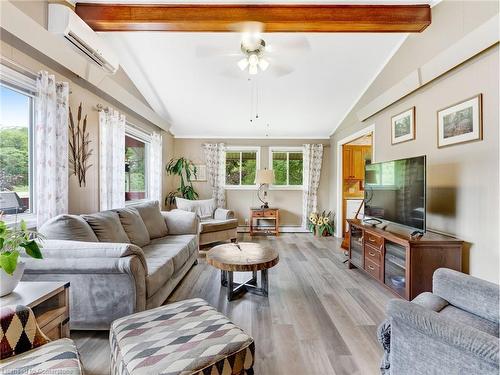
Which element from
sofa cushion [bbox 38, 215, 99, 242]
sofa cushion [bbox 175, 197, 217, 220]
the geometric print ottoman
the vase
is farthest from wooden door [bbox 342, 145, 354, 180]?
the vase

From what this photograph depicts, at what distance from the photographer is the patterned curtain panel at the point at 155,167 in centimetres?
460

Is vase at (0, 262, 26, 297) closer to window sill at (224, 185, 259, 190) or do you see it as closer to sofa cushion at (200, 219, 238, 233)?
sofa cushion at (200, 219, 238, 233)

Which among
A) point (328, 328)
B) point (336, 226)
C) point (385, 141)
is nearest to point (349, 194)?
point (336, 226)

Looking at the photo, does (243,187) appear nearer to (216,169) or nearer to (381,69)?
(216,169)

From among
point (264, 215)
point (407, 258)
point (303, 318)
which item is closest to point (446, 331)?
point (303, 318)

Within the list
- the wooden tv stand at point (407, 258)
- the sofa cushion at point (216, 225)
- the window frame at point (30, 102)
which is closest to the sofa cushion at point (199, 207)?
the sofa cushion at point (216, 225)

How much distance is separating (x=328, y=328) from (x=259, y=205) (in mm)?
3851

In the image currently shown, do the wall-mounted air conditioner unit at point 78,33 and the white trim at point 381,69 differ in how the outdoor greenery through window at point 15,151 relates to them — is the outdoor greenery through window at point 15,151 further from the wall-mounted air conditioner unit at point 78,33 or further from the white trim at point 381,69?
the white trim at point 381,69

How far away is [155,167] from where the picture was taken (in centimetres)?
462

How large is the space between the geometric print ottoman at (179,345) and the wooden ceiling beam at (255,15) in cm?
253

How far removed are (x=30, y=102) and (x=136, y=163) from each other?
2186 mm

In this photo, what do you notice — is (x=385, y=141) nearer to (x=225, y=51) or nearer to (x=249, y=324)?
(x=225, y=51)

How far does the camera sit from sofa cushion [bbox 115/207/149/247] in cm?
265

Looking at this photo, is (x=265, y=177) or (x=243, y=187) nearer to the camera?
(x=265, y=177)
